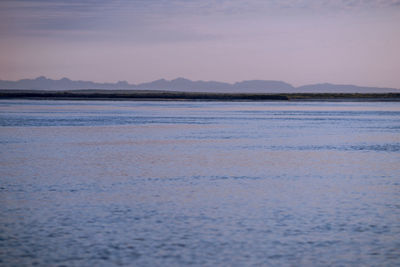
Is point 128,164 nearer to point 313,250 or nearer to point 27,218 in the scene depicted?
point 27,218

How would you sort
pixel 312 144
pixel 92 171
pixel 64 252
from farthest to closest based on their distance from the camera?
1. pixel 312 144
2. pixel 92 171
3. pixel 64 252

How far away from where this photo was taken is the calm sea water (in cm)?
944

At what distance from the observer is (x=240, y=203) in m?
13.6

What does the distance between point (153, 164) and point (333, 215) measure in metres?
9.66

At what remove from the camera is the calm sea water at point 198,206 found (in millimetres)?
9438

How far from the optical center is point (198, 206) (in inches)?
516

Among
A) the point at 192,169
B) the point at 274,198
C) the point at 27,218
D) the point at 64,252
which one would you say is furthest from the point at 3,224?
the point at 192,169

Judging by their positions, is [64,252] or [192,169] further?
[192,169]

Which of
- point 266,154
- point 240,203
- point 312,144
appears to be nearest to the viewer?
point 240,203

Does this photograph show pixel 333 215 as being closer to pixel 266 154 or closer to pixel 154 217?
pixel 154 217

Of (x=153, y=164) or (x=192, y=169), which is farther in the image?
(x=153, y=164)

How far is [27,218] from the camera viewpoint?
11.7 m

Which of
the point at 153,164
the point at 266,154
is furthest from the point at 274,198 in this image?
the point at 266,154

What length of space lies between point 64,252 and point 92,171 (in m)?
9.48
